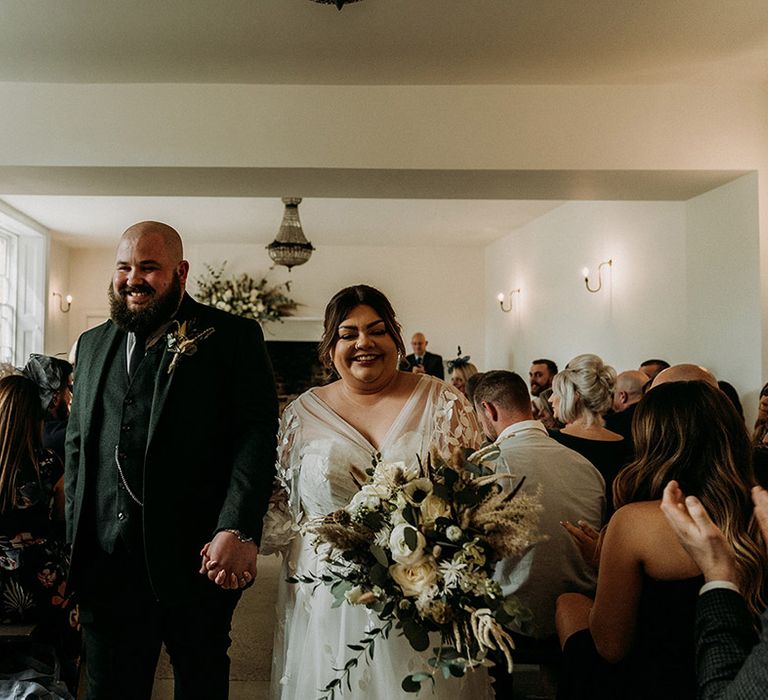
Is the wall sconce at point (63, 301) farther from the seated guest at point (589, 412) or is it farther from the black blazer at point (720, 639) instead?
the black blazer at point (720, 639)

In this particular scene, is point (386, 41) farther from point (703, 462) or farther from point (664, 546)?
point (664, 546)

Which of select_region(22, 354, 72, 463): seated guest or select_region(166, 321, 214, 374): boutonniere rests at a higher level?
select_region(166, 321, 214, 374): boutonniere

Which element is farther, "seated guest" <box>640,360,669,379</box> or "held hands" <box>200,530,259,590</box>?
"seated guest" <box>640,360,669,379</box>

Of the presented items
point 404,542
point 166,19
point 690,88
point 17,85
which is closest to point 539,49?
point 690,88

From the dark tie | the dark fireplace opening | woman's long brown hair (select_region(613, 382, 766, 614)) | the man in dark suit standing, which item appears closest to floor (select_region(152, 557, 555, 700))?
woman's long brown hair (select_region(613, 382, 766, 614))

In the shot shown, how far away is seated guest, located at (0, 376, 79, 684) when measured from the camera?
8.59ft

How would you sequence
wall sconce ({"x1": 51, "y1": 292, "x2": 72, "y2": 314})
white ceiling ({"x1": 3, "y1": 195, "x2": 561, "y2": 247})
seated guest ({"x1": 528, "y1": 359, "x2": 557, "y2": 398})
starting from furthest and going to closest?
wall sconce ({"x1": 51, "y1": 292, "x2": 72, "y2": 314}) → white ceiling ({"x1": 3, "y1": 195, "x2": 561, "y2": 247}) → seated guest ({"x1": 528, "y1": 359, "x2": 557, "y2": 398})

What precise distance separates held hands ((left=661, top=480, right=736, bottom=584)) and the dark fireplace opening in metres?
10.4

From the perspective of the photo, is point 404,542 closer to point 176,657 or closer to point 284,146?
point 176,657

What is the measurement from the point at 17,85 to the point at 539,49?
3316mm

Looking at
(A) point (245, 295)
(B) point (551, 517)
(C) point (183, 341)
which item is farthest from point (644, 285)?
(A) point (245, 295)

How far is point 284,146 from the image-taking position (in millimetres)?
4875

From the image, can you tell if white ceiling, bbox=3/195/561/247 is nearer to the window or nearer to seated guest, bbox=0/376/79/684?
the window

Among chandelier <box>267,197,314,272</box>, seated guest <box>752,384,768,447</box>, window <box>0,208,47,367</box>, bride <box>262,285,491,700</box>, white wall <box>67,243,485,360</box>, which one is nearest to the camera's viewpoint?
bride <box>262,285,491,700</box>
